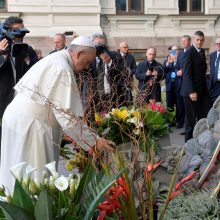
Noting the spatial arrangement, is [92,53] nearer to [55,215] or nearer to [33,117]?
[33,117]

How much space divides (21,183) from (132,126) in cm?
143

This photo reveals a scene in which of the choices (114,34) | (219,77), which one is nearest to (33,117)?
(219,77)

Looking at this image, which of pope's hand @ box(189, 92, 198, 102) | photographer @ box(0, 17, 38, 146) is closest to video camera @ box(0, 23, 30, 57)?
photographer @ box(0, 17, 38, 146)

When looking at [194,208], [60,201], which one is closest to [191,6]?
[194,208]

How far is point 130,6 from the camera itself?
14648mm

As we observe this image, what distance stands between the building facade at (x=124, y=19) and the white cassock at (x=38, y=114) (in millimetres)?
9587

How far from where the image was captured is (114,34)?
46.7ft

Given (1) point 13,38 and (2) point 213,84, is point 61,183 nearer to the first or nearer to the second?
(1) point 13,38

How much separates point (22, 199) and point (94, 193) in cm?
32

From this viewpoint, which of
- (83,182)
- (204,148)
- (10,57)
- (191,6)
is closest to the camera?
(83,182)

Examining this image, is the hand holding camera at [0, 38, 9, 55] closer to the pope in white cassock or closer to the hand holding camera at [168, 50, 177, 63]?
the pope in white cassock

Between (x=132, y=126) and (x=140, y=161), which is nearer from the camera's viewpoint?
(x=140, y=161)

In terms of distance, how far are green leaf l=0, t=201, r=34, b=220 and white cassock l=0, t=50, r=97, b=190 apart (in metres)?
1.25

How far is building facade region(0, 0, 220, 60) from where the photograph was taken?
526 inches
